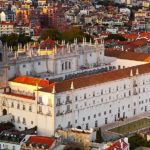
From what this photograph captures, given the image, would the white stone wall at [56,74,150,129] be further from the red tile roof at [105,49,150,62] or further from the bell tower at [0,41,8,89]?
the bell tower at [0,41,8,89]

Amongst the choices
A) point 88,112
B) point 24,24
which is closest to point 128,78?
point 88,112

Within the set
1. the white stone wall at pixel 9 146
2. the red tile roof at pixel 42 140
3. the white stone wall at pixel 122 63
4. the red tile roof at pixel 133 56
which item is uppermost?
the red tile roof at pixel 133 56

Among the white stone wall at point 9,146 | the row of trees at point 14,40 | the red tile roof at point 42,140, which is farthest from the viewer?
the row of trees at point 14,40

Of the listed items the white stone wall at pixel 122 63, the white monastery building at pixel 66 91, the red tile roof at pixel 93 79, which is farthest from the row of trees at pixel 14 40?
the red tile roof at pixel 93 79

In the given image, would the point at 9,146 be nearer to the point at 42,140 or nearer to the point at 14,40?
the point at 42,140

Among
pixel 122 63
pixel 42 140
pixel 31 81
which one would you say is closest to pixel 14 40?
pixel 122 63

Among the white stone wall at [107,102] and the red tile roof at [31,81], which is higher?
the red tile roof at [31,81]

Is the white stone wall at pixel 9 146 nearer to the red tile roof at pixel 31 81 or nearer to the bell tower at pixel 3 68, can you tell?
the red tile roof at pixel 31 81

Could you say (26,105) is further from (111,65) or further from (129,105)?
(111,65)
